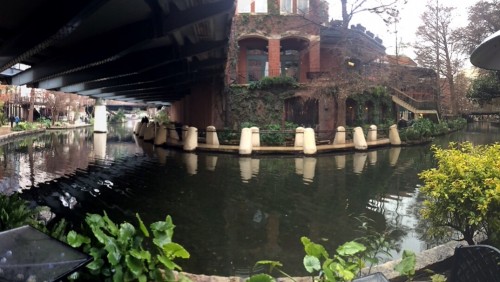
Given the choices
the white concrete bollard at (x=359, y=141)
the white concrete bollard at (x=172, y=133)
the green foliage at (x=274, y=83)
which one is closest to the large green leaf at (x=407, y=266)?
the white concrete bollard at (x=359, y=141)

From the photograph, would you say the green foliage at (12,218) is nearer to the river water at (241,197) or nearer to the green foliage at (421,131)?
the river water at (241,197)

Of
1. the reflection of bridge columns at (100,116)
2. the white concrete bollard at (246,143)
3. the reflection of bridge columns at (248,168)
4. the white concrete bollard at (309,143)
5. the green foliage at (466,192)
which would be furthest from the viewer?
the reflection of bridge columns at (100,116)

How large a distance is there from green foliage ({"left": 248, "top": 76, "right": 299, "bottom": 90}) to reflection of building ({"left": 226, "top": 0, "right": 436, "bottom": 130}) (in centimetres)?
82

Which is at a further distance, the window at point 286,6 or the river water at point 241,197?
the window at point 286,6

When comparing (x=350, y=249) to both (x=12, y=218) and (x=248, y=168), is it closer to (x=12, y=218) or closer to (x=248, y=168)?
(x=12, y=218)

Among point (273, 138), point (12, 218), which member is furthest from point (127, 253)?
point (273, 138)

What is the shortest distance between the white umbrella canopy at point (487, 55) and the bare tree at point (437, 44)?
42.7 m

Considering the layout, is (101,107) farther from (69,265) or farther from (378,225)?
(69,265)

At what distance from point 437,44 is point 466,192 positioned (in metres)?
43.2

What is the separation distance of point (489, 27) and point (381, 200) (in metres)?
26.0

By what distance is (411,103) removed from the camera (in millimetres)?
35844

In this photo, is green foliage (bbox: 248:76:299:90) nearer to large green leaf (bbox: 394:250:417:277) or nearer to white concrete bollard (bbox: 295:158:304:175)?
white concrete bollard (bbox: 295:158:304:175)

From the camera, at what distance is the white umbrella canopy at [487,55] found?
9.08 ft

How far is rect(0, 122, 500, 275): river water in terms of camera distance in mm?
6746
